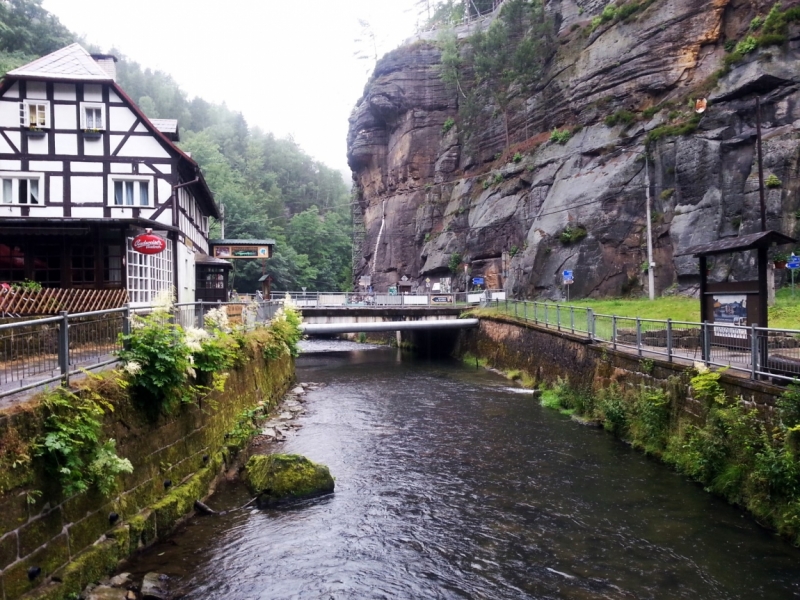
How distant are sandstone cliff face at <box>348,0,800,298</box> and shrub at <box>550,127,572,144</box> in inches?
24.2

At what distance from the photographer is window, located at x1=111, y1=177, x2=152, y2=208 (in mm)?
23750

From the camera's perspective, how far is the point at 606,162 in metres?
35.6

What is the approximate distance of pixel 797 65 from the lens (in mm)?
27234

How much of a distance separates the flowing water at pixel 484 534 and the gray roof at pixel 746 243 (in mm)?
5033

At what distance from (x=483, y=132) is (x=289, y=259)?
88.7 ft

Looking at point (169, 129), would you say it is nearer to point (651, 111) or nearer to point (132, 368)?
point (132, 368)

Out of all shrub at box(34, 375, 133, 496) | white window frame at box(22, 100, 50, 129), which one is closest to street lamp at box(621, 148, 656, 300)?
shrub at box(34, 375, 133, 496)

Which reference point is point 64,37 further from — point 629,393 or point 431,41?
point 629,393

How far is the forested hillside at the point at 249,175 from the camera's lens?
5194cm

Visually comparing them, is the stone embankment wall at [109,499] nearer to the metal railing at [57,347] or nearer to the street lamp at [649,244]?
the metal railing at [57,347]

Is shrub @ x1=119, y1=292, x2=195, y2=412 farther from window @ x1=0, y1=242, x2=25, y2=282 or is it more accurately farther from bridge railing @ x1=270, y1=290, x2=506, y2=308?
bridge railing @ x1=270, y1=290, x2=506, y2=308

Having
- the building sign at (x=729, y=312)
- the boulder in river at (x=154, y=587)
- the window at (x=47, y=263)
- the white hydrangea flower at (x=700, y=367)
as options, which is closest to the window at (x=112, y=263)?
the window at (x=47, y=263)

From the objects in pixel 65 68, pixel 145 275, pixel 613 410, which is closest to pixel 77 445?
pixel 613 410

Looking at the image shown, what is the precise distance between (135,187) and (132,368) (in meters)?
18.9
